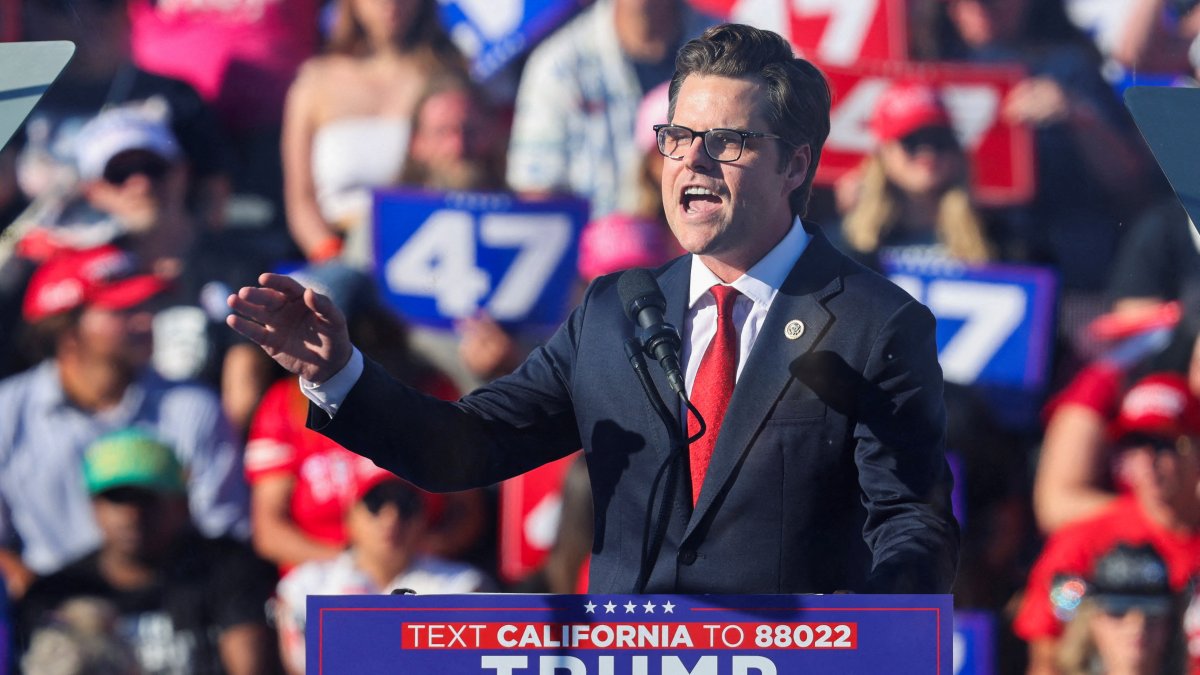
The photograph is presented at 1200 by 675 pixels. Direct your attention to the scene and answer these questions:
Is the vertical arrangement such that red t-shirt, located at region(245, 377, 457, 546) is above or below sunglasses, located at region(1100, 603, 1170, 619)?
above

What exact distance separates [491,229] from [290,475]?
98 cm

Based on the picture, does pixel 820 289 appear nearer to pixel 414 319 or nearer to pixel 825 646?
pixel 825 646

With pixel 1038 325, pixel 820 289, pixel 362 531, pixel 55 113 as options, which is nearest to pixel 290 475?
pixel 362 531

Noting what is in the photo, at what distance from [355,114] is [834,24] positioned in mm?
1561

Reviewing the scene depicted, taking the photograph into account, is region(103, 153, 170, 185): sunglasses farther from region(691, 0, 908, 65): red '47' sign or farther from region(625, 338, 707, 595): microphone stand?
region(625, 338, 707, 595): microphone stand

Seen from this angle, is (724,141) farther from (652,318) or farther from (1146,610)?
(1146,610)

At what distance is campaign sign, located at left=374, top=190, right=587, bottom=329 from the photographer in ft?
17.2

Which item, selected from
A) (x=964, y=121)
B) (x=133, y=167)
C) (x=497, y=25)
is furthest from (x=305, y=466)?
(x=964, y=121)

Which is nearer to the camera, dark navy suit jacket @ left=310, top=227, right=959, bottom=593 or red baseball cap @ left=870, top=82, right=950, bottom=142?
dark navy suit jacket @ left=310, top=227, right=959, bottom=593

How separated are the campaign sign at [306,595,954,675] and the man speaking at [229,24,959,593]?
0.12m

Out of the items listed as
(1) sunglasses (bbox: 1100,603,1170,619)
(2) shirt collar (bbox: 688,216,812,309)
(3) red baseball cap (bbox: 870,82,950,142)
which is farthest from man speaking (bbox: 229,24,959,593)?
(3) red baseball cap (bbox: 870,82,950,142)

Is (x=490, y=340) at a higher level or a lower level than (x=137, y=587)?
higher

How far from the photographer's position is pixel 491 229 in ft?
17.4

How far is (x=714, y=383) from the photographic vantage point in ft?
8.26
